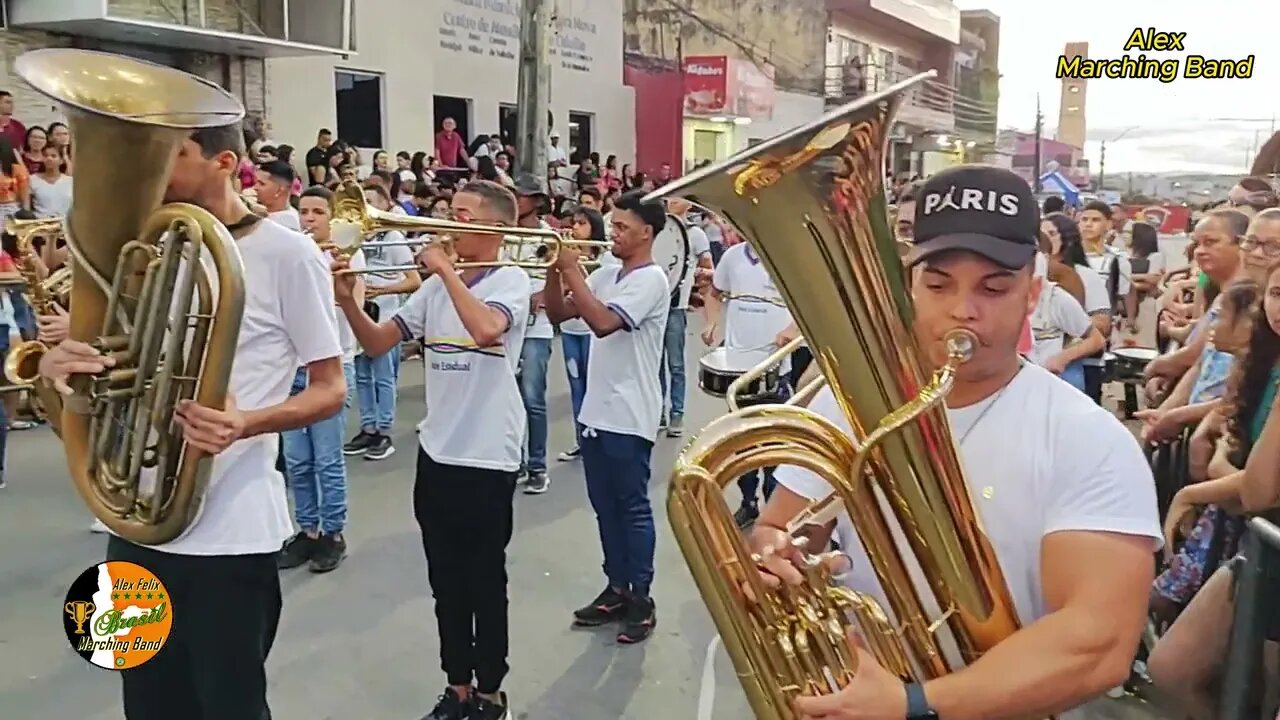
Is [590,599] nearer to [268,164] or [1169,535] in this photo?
[1169,535]

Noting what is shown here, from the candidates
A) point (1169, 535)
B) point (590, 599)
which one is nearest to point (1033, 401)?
point (1169, 535)

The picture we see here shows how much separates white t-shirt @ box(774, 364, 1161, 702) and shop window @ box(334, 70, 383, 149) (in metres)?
14.7

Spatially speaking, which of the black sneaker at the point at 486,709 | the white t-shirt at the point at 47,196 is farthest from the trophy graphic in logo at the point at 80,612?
the white t-shirt at the point at 47,196

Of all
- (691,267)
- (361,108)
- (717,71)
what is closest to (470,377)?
(691,267)

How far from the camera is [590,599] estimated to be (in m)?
4.61

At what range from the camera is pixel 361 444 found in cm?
701

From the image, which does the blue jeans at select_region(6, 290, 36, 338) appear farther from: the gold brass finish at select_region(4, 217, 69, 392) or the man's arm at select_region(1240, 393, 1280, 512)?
the man's arm at select_region(1240, 393, 1280, 512)

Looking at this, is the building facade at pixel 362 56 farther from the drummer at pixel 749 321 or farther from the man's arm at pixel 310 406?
the man's arm at pixel 310 406

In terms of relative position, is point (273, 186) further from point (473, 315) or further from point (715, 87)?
point (715, 87)

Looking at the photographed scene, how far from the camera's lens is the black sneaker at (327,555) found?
4867mm

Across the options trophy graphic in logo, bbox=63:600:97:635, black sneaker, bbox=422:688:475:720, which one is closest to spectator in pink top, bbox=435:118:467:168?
black sneaker, bbox=422:688:475:720

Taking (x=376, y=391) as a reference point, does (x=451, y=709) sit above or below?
below

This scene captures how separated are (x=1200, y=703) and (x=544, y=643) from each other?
7.60 ft

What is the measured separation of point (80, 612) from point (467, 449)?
Answer: 118cm
